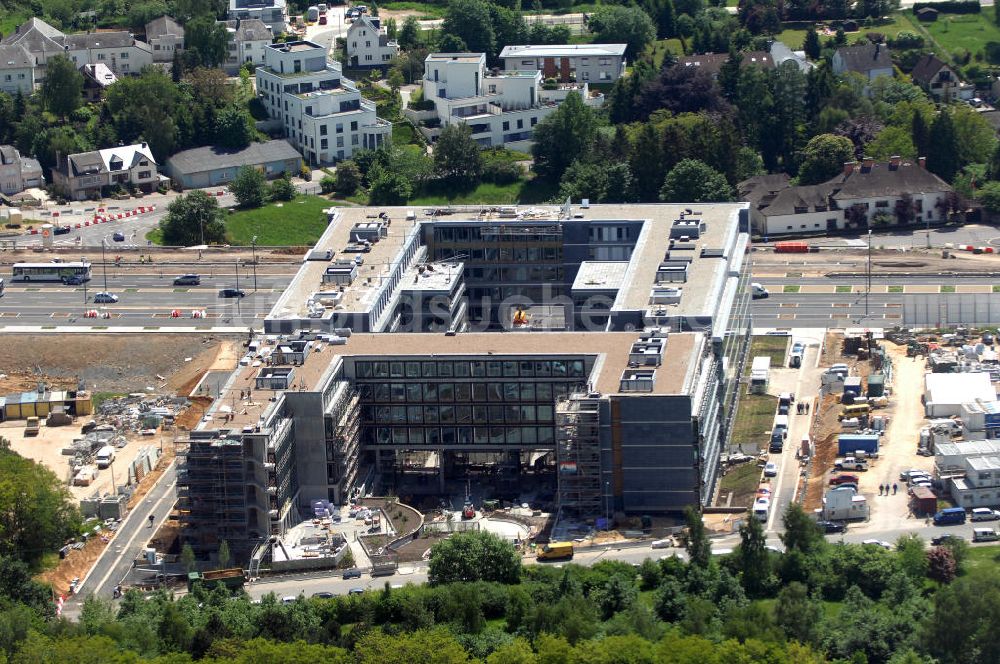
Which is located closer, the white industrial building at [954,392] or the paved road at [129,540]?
the paved road at [129,540]

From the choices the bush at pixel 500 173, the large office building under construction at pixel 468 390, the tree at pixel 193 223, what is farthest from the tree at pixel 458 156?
the large office building under construction at pixel 468 390

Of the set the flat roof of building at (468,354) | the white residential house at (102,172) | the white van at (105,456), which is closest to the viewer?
the flat roof of building at (468,354)

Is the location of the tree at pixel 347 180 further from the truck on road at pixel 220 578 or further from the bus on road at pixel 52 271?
the truck on road at pixel 220 578

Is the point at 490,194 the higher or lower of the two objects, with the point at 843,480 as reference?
higher

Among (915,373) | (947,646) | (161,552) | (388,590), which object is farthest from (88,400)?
(947,646)

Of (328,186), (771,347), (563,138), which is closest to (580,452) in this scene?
(771,347)

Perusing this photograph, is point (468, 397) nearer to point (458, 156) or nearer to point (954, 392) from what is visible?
point (954, 392)

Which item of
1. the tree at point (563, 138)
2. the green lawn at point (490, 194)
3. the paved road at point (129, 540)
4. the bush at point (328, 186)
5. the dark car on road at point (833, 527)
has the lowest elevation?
the paved road at point (129, 540)

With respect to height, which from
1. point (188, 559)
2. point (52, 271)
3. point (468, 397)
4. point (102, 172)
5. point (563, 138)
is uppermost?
point (563, 138)
